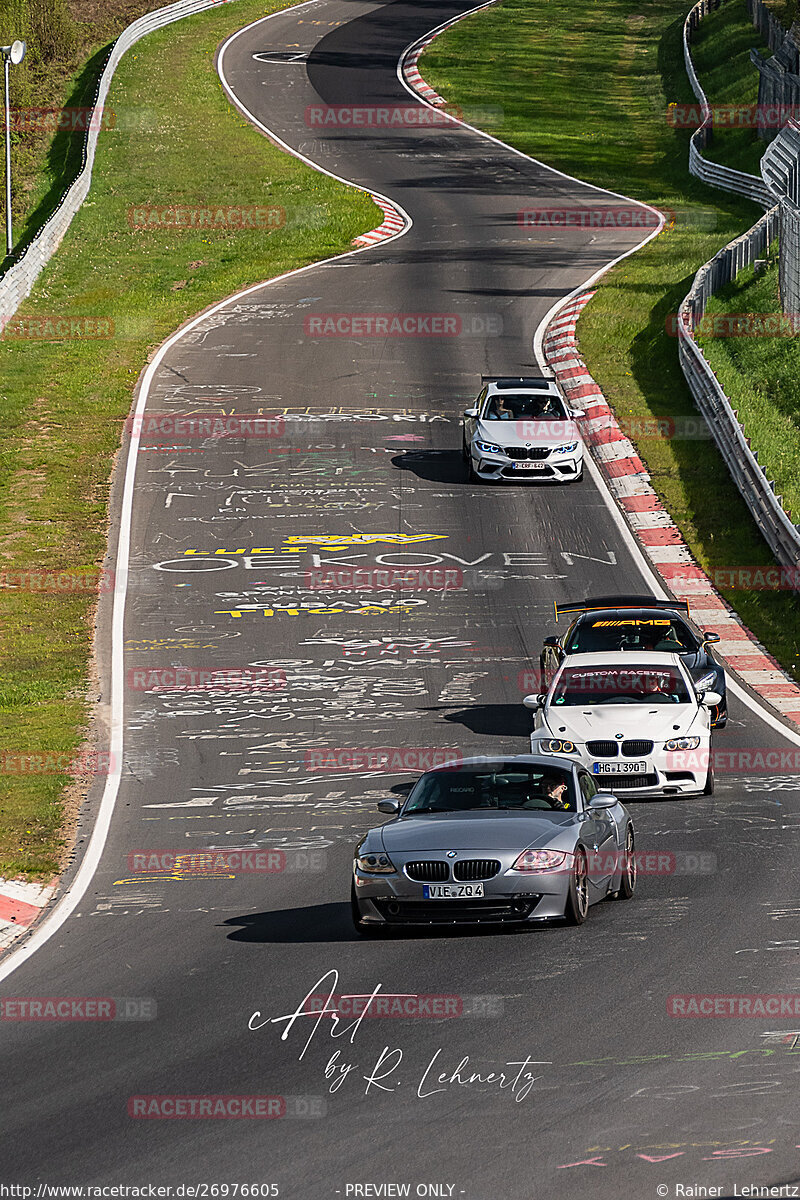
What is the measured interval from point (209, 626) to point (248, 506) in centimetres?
652

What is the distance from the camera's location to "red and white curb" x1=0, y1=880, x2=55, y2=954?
13102 mm

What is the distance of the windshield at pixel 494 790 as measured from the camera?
1299 centimetres

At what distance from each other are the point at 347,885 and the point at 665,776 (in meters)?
4.18

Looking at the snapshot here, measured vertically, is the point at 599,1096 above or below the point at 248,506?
above

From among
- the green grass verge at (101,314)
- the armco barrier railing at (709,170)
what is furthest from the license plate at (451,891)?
the armco barrier railing at (709,170)

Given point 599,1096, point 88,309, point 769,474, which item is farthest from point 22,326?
point 599,1096

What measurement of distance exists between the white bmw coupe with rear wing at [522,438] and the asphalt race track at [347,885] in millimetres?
499

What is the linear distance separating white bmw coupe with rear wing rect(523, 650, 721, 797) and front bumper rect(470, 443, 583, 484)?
13043mm

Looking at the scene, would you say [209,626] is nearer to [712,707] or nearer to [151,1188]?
[712,707]

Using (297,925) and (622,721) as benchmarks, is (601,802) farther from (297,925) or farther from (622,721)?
(622,721)

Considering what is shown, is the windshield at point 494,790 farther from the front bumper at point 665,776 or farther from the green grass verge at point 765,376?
the green grass verge at point 765,376

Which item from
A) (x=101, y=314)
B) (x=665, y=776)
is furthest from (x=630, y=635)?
(x=101, y=314)

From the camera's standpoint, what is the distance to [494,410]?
107 feet

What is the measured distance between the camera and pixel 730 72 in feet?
230
